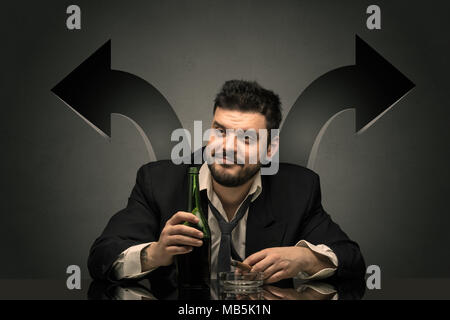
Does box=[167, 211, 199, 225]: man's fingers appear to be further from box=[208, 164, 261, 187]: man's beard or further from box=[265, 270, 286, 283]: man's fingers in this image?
box=[208, 164, 261, 187]: man's beard

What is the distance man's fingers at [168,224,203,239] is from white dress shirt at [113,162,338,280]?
0.28 metres

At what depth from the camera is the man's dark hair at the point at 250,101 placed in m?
2.07

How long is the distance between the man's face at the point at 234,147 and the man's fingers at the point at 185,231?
639mm

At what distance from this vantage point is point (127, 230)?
6.22ft

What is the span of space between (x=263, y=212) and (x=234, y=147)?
285 millimetres

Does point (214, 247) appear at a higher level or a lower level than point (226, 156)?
lower

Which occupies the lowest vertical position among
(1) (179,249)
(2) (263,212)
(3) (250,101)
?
(1) (179,249)

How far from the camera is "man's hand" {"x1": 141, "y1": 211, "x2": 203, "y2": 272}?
1327 millimetres

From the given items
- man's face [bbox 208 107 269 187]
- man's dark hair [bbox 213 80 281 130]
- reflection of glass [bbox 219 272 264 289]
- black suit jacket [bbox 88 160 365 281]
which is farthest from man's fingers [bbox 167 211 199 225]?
Result: man's dark hair [bbox 213 80 281 130]

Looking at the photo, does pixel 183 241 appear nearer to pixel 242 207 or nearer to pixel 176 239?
pixel 176 239

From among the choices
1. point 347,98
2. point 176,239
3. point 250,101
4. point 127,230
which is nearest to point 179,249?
point 176,239

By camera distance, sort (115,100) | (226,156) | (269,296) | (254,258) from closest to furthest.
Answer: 1. (269,296)
2. (254,258)
3. (226,156)
4. (115,100)

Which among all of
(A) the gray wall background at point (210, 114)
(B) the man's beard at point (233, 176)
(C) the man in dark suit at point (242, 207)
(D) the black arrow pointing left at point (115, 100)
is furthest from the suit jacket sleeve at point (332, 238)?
(D) the black arrow pointing left at point (115, 100)

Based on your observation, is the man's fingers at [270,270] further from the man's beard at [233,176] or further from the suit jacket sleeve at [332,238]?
the man's beard at [233,176]
